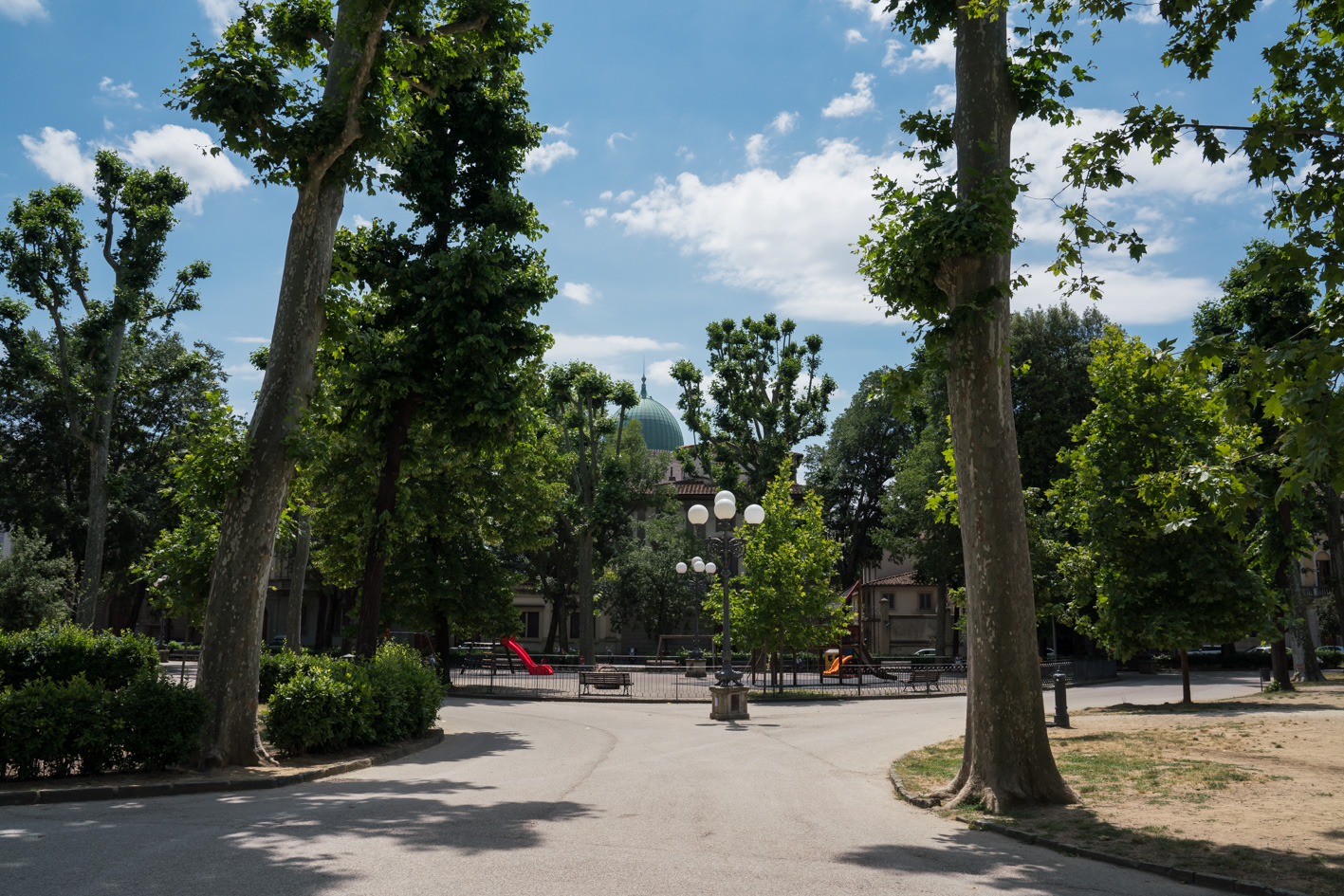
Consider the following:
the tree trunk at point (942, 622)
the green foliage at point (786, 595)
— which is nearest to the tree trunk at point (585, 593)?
the green foliage at point (786, 595)

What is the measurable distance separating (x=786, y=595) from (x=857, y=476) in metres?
28.2

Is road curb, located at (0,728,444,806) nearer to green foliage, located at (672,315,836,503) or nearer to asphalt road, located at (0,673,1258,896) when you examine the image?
asphalt road, located at (0,673,1258,896)

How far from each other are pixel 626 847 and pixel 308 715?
6.90 meters

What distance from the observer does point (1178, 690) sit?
29.1 meters

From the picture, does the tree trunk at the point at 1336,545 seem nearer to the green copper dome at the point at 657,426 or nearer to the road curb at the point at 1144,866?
the road curb at the point at 1144,866

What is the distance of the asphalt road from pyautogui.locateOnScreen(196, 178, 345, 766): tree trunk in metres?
1.46

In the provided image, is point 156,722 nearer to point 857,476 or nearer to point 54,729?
point 54,729

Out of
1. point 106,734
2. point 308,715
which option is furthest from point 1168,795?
point 106,734

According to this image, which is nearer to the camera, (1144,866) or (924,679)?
(1144,866)

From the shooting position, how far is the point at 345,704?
12.5 meters

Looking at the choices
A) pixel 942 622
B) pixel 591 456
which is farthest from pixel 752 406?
pixel 942 622

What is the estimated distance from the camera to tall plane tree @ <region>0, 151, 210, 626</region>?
25703 mm

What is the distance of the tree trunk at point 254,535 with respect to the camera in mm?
11031

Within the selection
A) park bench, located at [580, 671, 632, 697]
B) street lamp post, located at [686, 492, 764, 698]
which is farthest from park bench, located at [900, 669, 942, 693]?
street lamp post, located at [686, 492, 764, 698]
